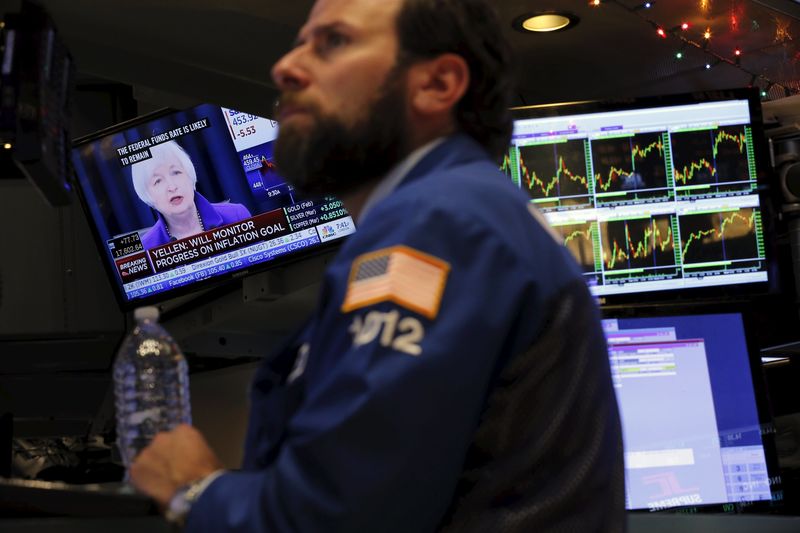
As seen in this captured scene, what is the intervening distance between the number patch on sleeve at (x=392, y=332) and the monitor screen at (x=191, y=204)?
327 centimetres

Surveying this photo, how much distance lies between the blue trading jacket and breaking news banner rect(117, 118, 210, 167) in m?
3.63

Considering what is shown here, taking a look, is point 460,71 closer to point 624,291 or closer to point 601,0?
point 624,291

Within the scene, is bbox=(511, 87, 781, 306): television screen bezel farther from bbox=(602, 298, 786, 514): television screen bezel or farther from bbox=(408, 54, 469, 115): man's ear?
bbox=(408, 54, 469, 115): man's ear

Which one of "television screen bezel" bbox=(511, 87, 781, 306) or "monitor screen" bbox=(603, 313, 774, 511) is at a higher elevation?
"television screen bezel" bbox=(511, 87, 781, 306)

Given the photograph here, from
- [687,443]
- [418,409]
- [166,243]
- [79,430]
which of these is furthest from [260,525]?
[79,430]

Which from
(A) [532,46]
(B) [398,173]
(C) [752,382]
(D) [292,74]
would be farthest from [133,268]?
(B) [398,173]

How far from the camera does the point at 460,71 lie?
→ 52.7 inches

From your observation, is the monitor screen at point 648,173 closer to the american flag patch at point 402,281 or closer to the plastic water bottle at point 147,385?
the plastic water bottle at point 147,385

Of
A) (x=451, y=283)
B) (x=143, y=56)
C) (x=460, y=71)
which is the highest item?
(x=143, y=56)

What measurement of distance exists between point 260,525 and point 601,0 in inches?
118

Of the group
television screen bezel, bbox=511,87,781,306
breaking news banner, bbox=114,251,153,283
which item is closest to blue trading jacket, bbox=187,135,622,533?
television screen bezel, bbox=511,87,781,306

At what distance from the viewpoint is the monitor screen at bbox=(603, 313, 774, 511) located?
291 cm

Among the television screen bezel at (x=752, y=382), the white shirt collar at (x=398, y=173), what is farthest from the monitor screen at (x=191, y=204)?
the white shirt collar at (x=398, y=173)

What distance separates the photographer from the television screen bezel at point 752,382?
2.91m
